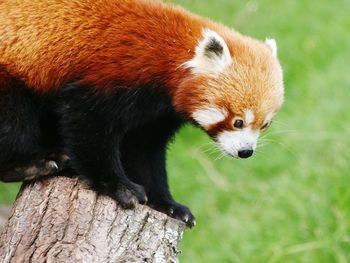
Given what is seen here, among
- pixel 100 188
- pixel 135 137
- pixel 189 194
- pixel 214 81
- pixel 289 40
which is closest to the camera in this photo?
pixel 100 188

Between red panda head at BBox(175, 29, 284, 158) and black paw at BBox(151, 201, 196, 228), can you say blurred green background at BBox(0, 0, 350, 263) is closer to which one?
black paw at BBox(151, 201, 196, 228)

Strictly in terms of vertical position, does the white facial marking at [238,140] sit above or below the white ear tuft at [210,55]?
below

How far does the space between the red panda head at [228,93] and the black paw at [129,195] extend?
44cm

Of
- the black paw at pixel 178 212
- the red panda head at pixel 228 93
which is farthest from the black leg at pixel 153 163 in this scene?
the red panda head at pixel 228 93

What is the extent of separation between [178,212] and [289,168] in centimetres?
214

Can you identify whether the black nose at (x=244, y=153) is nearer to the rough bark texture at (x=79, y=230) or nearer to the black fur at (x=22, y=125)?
the rough bark texture at (x=79, y=230)

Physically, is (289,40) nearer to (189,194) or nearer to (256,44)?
(189,194)

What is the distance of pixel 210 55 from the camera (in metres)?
4.09

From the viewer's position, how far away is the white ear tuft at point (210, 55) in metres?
4.08

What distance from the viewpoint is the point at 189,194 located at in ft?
23.1

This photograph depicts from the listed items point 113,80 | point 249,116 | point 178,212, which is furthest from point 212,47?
point 178,212

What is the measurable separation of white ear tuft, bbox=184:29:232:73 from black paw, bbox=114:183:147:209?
62 cm

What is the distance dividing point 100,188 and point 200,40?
85 centimetres

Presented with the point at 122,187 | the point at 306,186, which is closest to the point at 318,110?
the point at 306,186
